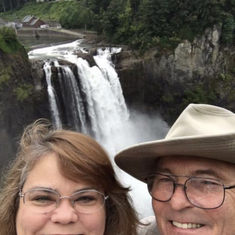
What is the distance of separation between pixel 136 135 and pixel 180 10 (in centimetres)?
732

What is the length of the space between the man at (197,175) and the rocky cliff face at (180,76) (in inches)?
551

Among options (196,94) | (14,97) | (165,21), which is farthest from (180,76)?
(14,97)

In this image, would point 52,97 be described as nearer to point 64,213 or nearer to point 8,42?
point 8,42

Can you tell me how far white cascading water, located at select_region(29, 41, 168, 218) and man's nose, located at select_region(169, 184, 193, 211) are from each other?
10573 mm

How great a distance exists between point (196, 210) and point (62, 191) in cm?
63

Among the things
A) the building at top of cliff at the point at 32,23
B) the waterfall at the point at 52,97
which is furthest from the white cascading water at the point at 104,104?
the building at top of cliff at the point at 32,23

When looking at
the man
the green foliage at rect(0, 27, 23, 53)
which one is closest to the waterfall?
the green foliage at rect(0, 27, 23, 53)

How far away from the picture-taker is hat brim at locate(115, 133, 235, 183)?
1.31 m

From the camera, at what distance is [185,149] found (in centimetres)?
140

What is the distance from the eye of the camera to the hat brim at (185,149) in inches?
51.6

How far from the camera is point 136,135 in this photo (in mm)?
16828

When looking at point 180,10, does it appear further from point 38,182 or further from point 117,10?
point 38,182

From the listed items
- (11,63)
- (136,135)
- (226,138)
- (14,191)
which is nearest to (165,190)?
(226,138)

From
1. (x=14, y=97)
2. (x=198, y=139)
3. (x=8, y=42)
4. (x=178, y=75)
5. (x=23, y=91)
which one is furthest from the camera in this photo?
(x=178, y=75)
